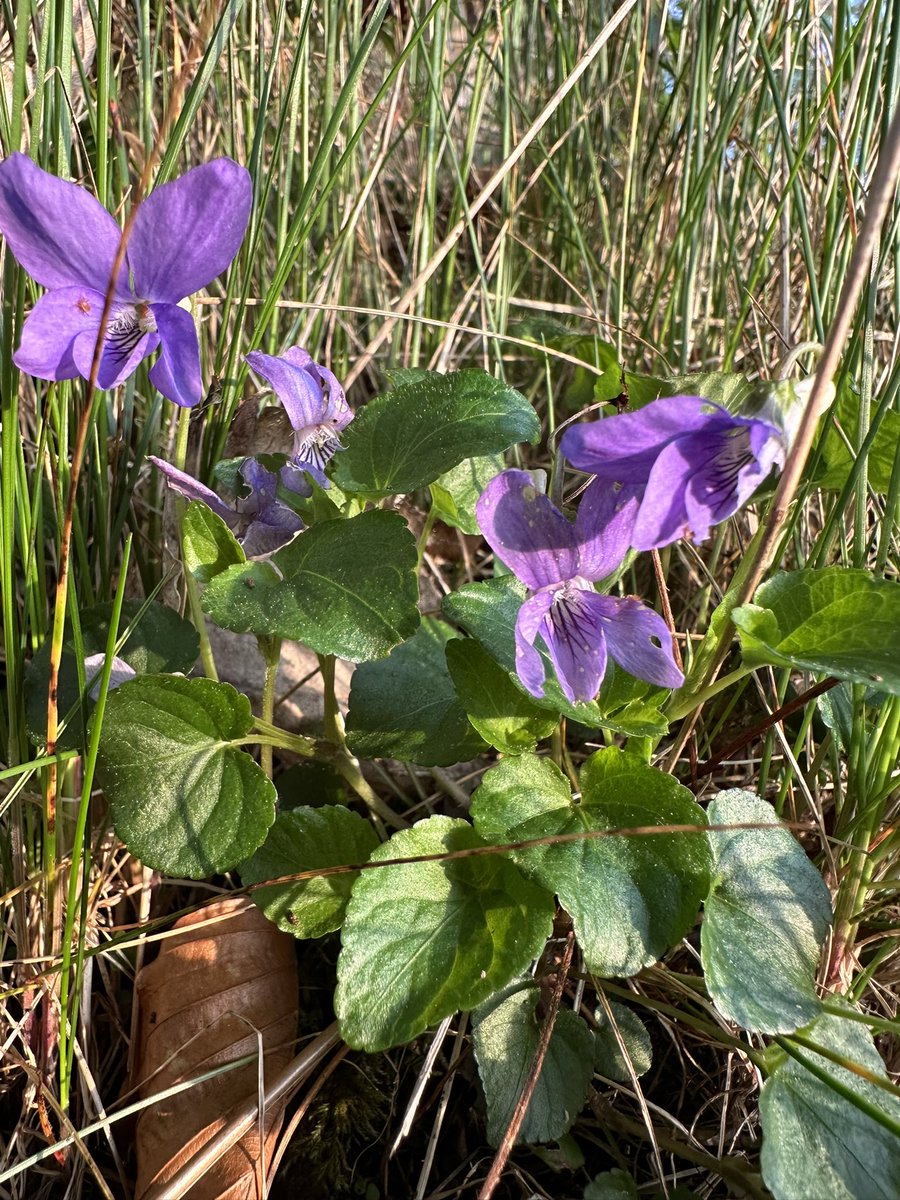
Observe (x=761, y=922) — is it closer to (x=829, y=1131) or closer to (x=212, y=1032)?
(x=829, y=1131)

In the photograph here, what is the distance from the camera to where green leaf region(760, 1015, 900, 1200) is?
0.88 m

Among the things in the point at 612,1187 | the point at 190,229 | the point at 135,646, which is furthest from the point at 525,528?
the point at 612,1187

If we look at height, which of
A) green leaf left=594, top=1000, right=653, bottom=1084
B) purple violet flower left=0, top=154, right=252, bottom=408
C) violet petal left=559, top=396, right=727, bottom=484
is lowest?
green leaf left=594, top=1000, right=653, bottom=1084

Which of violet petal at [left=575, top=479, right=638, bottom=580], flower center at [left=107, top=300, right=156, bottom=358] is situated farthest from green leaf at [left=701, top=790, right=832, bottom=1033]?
flower center at [left=107, top=300, right=156, bottom=358]

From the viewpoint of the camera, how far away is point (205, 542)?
103cm

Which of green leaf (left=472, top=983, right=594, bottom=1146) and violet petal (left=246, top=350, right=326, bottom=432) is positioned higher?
violet petal (left=246, top=350, right=326, bottom=432)

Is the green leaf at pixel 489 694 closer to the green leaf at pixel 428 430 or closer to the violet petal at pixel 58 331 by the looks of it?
the green leaf at pixel 428 430

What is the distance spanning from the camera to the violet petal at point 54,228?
A: 84cm

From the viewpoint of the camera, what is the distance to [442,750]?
115cm

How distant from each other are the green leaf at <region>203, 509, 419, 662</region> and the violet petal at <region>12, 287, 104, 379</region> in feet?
0.84

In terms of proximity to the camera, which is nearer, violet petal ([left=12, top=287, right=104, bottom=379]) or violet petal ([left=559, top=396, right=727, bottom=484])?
violet petal ([left=559, top=396, right=727, bottom=484])

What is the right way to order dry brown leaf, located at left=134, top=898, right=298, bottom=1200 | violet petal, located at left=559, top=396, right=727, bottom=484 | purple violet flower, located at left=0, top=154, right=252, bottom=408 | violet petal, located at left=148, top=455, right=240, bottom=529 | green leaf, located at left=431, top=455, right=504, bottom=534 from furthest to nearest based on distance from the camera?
green leaf, located at left=431, top=455, right=504, bottom=534 → dry brown leaf, located at left=134, top=898, right=298, bottom=1200 → violet petal, located at left=148, top=455, right=240, bottom=529 → purple violet flower, located at left=0, top=154, right=252, bottom=408 → violet petal, located at left=559, top=396, right=727, bottom=484

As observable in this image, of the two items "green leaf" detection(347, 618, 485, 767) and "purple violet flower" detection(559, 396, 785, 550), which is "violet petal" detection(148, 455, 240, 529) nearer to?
"green leaf" detection(347, 618, 485, 767)

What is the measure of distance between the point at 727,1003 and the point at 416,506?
3.73 feet
